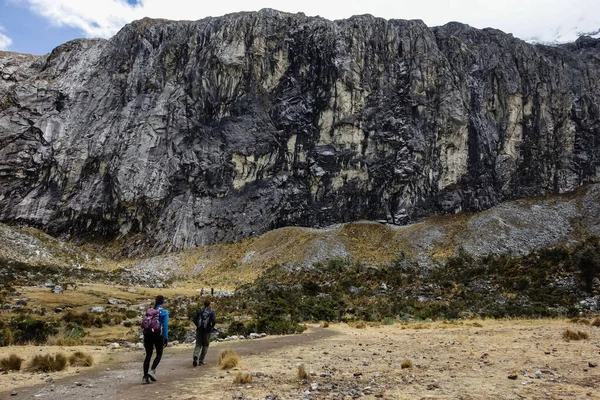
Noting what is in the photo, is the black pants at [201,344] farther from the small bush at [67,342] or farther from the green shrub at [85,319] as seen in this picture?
the green shrub at [85,319]

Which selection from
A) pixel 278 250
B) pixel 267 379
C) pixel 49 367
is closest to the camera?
pixel 267 379

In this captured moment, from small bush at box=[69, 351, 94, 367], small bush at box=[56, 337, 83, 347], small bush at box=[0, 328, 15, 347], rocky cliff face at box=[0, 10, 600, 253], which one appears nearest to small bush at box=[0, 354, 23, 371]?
small bush at box=[69, 351, 94, 367]

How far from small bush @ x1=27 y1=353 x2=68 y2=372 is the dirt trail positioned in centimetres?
81

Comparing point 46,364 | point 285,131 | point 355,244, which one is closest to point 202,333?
point 46,364

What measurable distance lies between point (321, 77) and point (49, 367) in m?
69.1

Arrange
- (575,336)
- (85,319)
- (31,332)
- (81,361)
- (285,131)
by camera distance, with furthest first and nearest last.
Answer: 1. (285,131)
2. (85,319)
3. (31,332)
4. (575,336)
5. (81,361)

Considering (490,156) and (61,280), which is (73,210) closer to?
(61,280)

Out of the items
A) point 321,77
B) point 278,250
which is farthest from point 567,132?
point 278,250

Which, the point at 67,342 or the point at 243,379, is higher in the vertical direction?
the point at 243,379

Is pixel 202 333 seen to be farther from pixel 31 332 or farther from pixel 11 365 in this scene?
pixel 31 332

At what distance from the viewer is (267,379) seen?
9.84 m

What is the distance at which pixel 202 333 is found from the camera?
12773mm

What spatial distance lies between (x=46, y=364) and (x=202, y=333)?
4202 mm

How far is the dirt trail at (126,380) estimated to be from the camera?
8.66 meters
